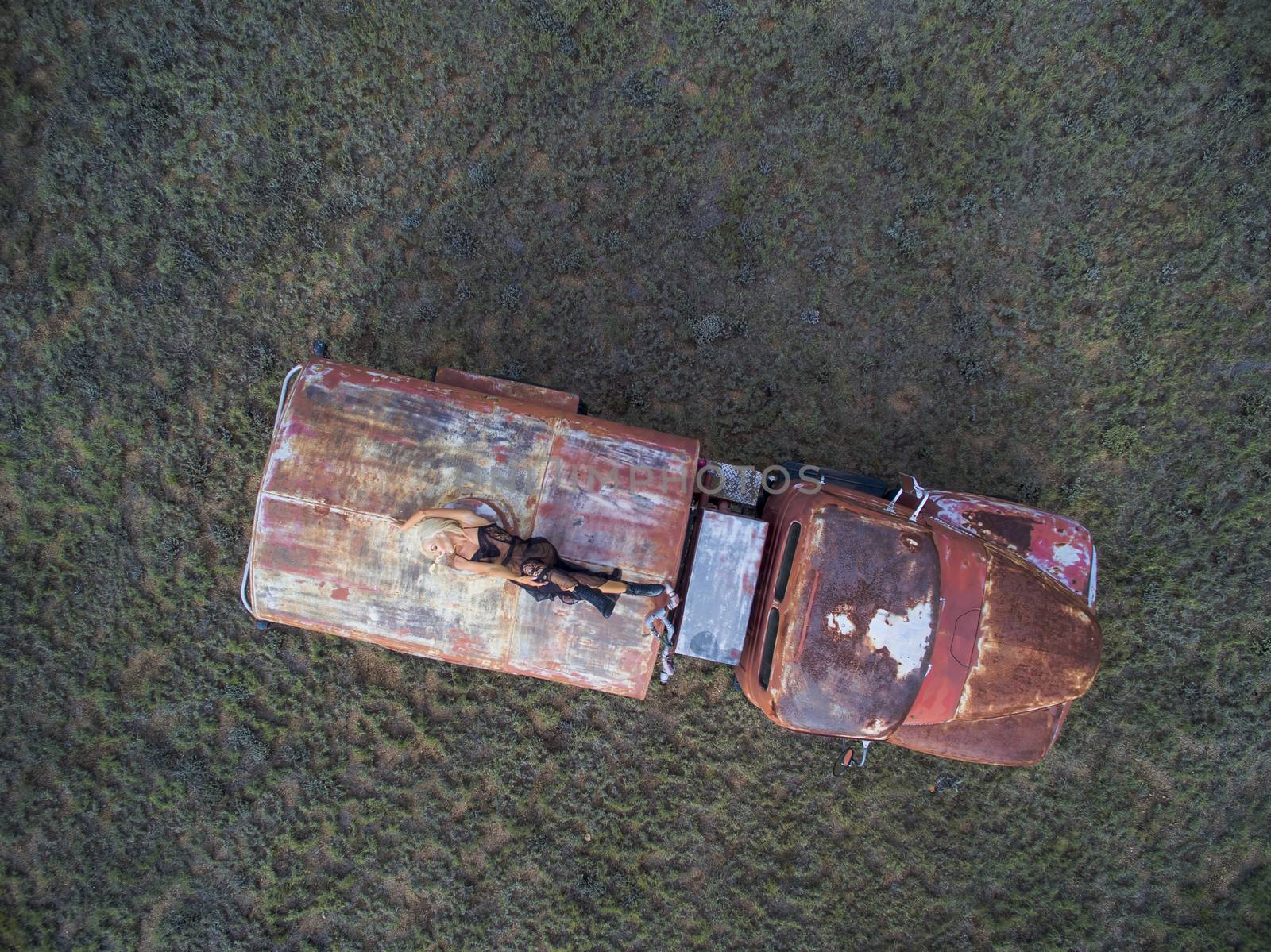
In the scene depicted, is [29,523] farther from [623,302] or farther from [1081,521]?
[1081,521]

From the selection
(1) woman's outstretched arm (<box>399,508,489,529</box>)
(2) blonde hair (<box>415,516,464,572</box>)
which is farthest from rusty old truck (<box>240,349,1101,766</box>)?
(2) blonde hair (<box>415,516,464,572</box>)

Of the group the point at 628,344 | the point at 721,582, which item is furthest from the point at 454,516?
the point at 628,344

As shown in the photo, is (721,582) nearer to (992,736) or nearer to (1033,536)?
(992,736)

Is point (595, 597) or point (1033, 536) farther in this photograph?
point (1033, 536)

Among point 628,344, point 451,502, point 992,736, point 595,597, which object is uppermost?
point 628,344

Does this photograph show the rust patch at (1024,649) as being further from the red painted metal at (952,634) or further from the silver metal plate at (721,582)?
the silver metal plate at (721,582)

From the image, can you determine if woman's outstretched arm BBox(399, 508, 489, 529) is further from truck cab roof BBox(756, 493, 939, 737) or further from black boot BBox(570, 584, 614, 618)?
truck cab roof BBox(756, 493, 939, 737)
